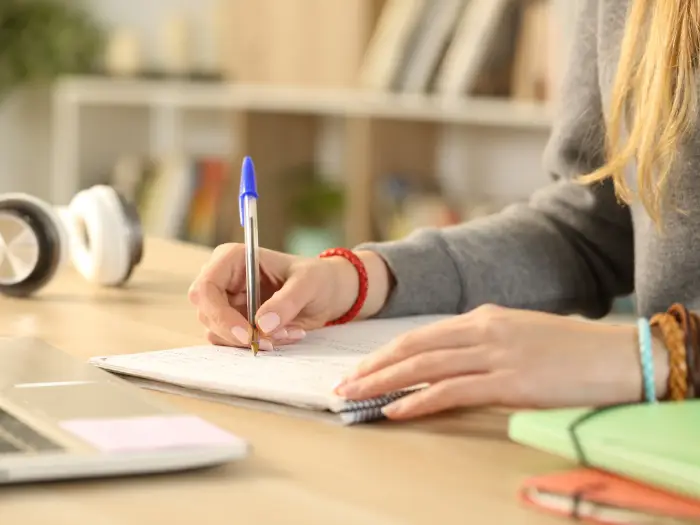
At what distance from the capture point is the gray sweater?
3.84 feet

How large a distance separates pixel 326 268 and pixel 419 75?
201cm

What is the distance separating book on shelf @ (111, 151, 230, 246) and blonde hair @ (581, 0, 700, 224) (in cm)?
267

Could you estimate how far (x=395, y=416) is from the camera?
82 cm

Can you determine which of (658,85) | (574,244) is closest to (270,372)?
(658,85)

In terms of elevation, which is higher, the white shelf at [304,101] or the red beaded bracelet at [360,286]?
the white shelf at [304,101]

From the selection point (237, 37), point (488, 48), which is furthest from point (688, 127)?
point (237, 37)

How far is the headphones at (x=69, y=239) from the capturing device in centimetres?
132

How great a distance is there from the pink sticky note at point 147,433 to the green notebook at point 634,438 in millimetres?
181

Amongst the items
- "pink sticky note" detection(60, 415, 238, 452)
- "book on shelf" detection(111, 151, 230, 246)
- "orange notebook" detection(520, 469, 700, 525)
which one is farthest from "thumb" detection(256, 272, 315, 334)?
"book on shelf" detection(111, 151, 230, 246)

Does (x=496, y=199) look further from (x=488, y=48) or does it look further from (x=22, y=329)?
(x=22, y=329)

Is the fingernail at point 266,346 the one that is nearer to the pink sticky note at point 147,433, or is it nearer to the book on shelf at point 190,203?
the pink sticky note at point 147,433

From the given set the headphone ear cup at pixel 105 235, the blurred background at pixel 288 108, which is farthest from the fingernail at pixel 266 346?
the blurred background at pixel 288 108

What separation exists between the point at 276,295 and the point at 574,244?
0.45 m

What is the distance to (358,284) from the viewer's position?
3.75 feet
